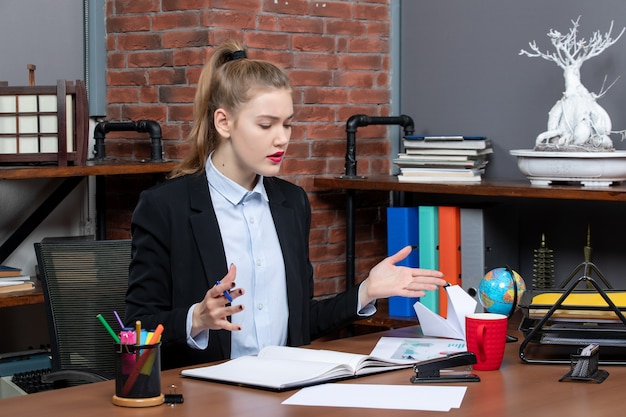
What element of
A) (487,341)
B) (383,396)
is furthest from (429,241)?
(383,396)

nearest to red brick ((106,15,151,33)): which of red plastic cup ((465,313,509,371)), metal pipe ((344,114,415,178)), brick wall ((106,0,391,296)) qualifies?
brick wall ((106,0,391,296))

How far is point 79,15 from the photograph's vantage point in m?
3.74

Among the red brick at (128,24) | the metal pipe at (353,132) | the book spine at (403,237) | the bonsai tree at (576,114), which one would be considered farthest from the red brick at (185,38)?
the bonsai tree at (576,114)

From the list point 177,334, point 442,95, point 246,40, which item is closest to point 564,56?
point 442,95

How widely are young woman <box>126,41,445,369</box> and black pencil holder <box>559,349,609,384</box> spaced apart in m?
0.42

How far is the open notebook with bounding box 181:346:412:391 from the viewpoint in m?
1.94

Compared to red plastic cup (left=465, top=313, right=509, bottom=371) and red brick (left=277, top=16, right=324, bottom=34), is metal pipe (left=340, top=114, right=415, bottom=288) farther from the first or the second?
red plastic cup (left=465, top=313, right=509, bottom=371)

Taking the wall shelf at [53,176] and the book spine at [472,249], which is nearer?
the wall shelf at [53,176]

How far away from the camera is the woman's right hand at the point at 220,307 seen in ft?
6.42

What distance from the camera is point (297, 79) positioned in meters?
3.68

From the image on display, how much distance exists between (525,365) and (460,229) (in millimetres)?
1397

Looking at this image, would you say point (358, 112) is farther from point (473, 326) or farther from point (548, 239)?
point (473, 326)

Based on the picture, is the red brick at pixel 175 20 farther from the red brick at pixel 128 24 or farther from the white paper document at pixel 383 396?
the white paper document at pixel 383 396

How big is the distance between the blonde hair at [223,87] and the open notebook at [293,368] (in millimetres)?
634
